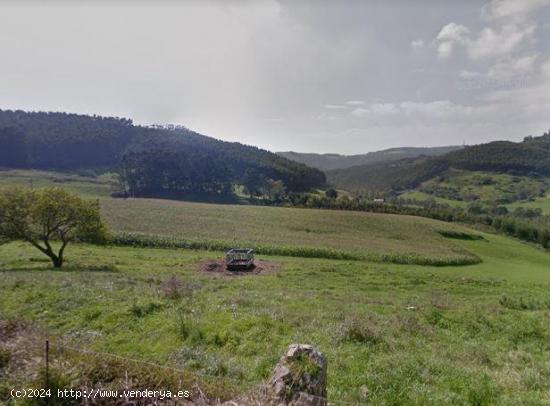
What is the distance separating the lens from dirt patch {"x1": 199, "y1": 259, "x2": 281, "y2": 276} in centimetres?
2945

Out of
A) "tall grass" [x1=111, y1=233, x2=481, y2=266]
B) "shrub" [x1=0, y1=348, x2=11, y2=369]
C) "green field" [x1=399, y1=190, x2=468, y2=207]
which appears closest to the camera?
"shrub" [x1=0, y1=348, x2=11, y2=369]

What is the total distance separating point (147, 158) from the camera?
5049 inches

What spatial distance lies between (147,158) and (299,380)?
439 feet

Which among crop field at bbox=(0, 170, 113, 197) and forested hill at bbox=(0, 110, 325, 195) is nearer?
crop field at bbox=(0, 170, 113, 197)

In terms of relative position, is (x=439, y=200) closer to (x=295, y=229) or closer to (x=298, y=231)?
(x=295, y=229)

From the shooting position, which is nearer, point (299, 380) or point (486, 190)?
point (299, 380)

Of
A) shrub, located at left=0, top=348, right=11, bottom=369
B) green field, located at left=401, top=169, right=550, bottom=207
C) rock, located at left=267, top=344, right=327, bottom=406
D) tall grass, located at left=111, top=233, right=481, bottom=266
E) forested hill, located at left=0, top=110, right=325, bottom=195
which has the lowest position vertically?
tall grass, located at left=111, top=233, right=481, bottom=266

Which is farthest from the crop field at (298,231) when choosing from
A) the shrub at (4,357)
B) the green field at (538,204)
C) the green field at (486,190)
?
the green field at (486,190)

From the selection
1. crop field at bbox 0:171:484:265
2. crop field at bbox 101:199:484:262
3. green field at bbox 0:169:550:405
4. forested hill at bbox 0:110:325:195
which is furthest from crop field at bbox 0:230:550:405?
forested hill at bbox 0:110:325:195

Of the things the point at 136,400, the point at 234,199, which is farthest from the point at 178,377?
the point at 234,199

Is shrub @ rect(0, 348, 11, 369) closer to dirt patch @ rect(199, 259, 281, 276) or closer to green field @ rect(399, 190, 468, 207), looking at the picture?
dirt patch @ rect(199, 259, 281, 276)

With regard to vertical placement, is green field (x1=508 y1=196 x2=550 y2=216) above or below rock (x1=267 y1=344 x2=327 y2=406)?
below

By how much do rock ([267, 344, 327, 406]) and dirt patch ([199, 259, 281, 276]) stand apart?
24386 mm

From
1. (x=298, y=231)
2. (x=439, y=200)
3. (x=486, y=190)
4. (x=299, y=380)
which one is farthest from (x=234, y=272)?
(x=486, y=190)
